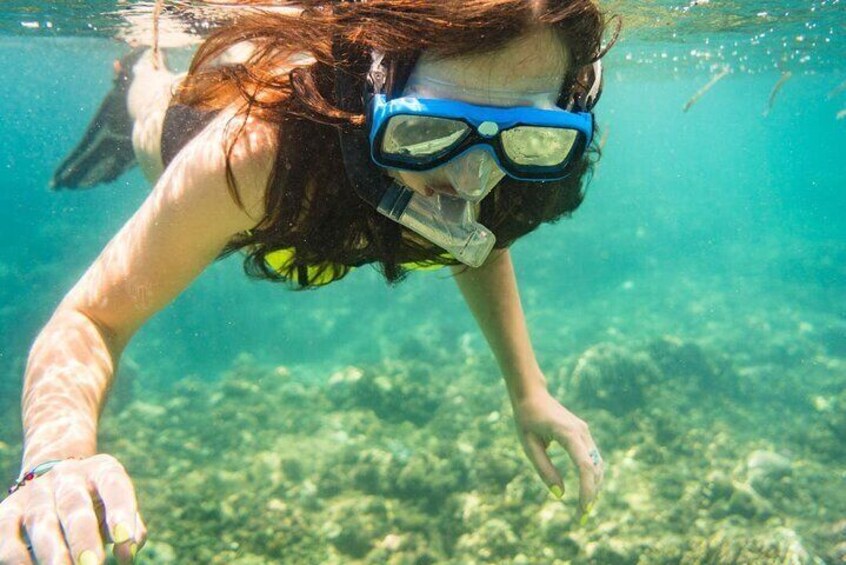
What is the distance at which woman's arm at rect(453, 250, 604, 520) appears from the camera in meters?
3.15

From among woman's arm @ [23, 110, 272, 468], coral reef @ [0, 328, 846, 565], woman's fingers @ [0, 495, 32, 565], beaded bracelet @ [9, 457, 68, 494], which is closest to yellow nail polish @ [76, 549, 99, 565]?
woman's fingers @ [0, 495, 32, 565]

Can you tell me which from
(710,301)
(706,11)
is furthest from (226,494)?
(710,301)

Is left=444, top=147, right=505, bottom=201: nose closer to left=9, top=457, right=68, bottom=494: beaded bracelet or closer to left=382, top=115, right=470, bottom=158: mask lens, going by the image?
left=382, top=115, right=470, bottom=158: mask lens

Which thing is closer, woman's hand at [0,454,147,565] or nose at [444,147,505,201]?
woman's hand at [0,454,147,565]

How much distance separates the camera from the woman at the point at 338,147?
1.82 m

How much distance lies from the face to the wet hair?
0.12 feet

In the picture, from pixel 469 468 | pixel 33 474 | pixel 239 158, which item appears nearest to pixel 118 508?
pixel 33 474

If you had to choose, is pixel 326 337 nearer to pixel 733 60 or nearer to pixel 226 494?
pixel 226 494

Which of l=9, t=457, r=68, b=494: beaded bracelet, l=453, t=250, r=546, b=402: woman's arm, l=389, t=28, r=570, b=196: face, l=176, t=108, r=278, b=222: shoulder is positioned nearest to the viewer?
l=9, t=457, r=68, b=494: beaded bracelet

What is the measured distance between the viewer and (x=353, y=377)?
36.5 ft

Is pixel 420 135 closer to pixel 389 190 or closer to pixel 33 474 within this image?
pixel 389 190

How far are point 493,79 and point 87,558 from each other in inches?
Result: 67.4

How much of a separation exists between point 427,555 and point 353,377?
5.61 m

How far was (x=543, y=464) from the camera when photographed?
319 centimetres
